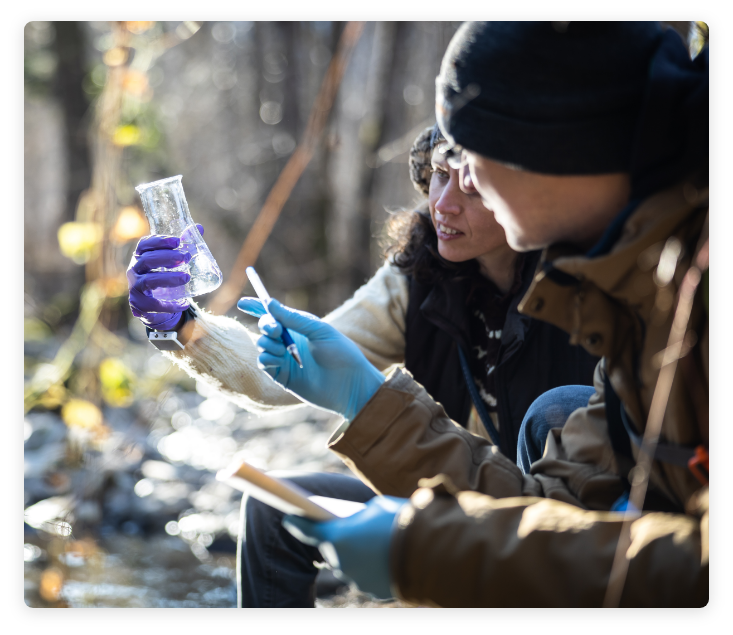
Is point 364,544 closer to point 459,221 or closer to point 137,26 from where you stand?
point 459,221

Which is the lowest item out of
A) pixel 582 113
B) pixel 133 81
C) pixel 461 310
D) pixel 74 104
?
pixel 461 310

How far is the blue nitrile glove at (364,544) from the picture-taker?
1.13 metres

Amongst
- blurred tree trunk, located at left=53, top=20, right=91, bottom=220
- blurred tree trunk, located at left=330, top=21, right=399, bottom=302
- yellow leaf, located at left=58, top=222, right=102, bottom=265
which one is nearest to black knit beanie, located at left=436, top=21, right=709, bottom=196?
yellow leaf, located at left=58, top=222, right=102, bottom=265

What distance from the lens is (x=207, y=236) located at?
8.55 meters

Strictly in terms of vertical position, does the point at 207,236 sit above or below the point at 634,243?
below

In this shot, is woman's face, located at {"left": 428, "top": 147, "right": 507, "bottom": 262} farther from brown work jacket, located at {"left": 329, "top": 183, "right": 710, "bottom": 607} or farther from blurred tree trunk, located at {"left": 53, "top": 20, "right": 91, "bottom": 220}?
blurred tree trunk, located at {"left": 53, "top": 20, "right": 91, "bottom": 220}

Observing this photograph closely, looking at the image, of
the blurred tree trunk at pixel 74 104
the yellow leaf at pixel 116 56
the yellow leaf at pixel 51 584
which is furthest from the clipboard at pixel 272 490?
the blurred tree trunk at pixel 74 104

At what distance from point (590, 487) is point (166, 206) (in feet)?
4.25

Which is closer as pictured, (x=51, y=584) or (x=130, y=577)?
(x=51, y=584)

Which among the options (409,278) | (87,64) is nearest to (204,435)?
(409,278)

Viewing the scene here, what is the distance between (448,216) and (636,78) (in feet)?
2.82

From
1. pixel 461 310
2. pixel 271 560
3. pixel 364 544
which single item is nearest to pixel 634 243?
pixel 364 544

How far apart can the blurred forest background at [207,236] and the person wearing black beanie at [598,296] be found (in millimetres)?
557

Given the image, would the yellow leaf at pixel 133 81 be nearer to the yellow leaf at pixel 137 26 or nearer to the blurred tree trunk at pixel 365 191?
the yellow leaf at pixel 137 26
